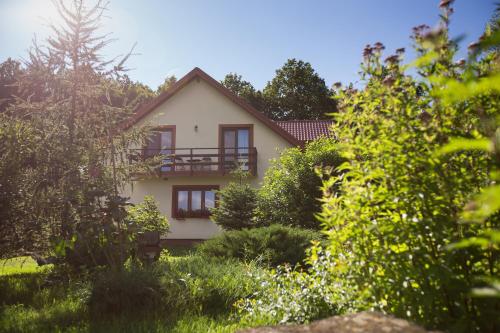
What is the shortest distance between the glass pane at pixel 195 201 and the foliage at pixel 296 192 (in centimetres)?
621

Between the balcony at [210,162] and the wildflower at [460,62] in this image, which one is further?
the balcony at [210,162]

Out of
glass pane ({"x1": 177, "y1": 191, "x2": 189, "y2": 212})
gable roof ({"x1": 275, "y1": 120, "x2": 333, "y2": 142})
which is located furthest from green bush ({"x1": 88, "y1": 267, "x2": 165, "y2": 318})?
gable roof ({"x1": 275, "y1": 120, "x2": 333, "y2": 142})

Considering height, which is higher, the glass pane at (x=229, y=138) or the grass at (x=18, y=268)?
the glass pane at (x=229, y=138)

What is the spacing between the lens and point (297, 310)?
430 cm

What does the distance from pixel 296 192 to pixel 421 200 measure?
11.5 metres

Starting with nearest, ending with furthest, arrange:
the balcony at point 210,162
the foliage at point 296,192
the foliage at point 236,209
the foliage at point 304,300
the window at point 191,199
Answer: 1. the foliage at point 304,300
2. the foliage at point 296,192
3. the foliage at point 236,209
4. the balcony at point 210,162
5. the window at point 191,199

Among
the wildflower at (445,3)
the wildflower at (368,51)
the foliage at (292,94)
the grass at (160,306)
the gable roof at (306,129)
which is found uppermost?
the foliage at (292,94)

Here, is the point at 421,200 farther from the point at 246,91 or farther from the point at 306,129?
the point at 246,91

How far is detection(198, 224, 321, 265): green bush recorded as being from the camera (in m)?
8.93

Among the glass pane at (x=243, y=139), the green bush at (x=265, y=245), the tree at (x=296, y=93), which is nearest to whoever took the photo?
the green bush at (x=265, y=245)

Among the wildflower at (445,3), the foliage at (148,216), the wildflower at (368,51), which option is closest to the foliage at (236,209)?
the foliage at (148,216)

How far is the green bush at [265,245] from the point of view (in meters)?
8.93

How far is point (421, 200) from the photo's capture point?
3014mm

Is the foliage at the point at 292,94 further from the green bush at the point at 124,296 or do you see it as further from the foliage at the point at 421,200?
the foliage at the point at 421,200
